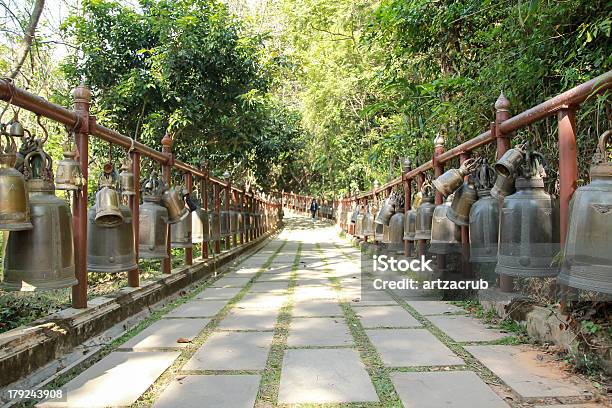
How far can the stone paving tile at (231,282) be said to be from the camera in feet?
17.2

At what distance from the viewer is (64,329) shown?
250 centimetres

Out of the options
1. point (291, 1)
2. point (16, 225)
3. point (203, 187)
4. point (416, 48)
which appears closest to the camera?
point (16, 225)

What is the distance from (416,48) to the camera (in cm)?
578

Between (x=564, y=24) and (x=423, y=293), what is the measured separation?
263 centimetres

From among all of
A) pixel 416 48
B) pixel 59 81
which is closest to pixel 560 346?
pixel 416 48

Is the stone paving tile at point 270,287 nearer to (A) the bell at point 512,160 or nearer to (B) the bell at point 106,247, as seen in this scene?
(B) the bell at point 106,247

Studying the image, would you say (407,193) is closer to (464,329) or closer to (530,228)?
(464,329)

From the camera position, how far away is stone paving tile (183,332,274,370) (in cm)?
236

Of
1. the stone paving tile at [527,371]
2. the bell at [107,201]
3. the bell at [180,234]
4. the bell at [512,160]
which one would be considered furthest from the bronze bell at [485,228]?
the bell at [180,234]

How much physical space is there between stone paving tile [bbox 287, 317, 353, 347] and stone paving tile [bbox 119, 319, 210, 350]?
0.66 meters

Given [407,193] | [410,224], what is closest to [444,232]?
[410,224]

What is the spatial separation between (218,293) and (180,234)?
0.81 meters

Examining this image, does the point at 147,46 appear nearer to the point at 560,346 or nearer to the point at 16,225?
the point at 16,225

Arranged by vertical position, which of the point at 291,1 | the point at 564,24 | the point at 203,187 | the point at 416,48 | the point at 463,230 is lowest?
the point at 463,230
